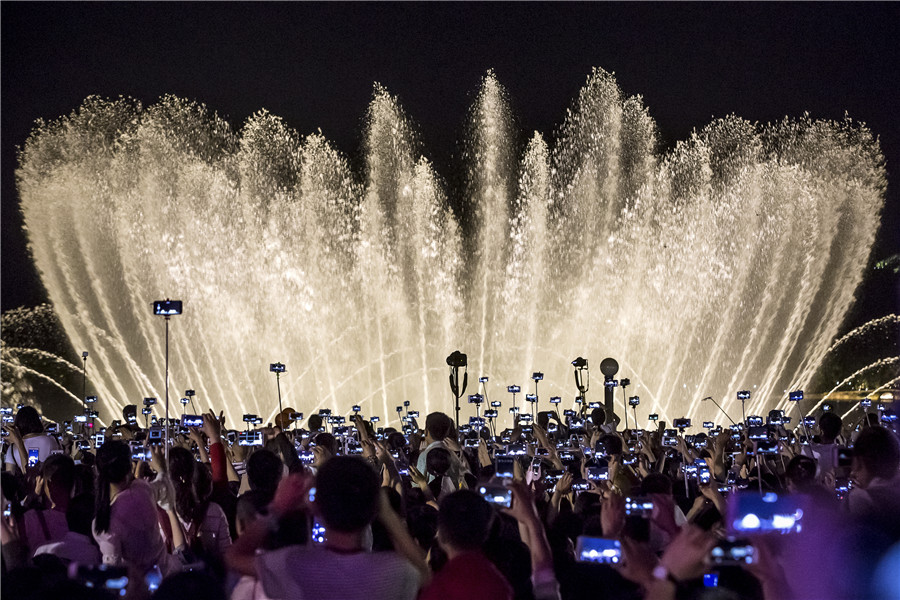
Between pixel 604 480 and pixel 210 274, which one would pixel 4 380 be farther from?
pixel 604 480

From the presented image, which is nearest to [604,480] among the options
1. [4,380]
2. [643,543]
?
[643,543]

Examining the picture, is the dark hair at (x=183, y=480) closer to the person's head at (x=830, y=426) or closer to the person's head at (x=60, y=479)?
the person's head at (x=60, y=479)

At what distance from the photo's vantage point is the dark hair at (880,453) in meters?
6.53

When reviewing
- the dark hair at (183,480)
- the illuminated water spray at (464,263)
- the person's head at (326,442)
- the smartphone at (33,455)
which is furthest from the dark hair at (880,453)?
the illuminated water spray at (464,263)

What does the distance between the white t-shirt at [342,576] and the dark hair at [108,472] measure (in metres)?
2.50

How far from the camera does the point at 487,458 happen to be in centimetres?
1047

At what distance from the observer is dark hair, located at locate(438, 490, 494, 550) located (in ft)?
16.2

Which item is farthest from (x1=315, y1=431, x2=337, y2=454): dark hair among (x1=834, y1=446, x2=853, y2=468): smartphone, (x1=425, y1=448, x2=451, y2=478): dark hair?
(x1=834, y1=446, x2=853, y2=468): smartphone

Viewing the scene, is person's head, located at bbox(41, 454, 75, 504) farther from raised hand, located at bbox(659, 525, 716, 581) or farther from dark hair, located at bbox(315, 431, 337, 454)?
raised hand, located at bbox(659, 525, 716, 581)

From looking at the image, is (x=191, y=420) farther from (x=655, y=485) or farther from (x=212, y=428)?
(x=655, y=485)

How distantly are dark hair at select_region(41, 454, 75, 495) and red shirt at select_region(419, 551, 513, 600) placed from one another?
3924 mm

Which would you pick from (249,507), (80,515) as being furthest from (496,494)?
(80,515)

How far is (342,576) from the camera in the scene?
460 centimetres

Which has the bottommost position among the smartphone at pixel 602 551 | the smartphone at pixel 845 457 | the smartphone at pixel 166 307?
the smartphone at pixel 602 551
